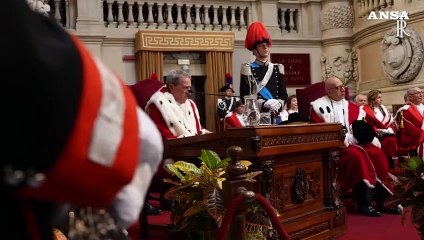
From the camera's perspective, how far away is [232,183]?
2076 mm

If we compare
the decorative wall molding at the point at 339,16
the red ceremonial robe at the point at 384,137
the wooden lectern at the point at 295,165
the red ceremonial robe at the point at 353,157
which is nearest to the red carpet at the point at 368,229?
the wooden lectern at the point at 295,165

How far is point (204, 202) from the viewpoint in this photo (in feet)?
9.91

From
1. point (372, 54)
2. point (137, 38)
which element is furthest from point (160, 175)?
point (372, 54)

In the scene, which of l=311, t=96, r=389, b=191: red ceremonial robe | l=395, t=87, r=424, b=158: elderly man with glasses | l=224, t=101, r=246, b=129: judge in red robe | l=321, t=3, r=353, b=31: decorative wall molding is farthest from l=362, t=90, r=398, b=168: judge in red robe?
l=321, t=3, r=353, b=31: decorative wall molding

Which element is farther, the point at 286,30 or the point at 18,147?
the point at 286,30

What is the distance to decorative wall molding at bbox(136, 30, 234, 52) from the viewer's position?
31.8 feet

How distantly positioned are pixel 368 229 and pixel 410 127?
234 cm

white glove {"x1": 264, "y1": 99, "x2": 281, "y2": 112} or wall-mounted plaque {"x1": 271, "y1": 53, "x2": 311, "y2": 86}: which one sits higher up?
wall-mounted plaque {"x1": 271, "y1": 53, "x2": 311, "y2": 86}

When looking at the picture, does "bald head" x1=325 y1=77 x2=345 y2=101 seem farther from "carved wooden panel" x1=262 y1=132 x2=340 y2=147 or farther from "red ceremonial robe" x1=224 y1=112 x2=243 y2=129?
"red ceremonial robe" x1=224 y1=112 x2=243 y2=129

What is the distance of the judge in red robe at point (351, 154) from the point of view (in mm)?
5043

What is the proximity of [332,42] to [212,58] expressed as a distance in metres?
2.74

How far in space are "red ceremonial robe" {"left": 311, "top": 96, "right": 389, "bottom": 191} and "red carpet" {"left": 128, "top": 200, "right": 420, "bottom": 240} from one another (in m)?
0.36

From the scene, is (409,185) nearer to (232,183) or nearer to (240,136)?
(240,136)

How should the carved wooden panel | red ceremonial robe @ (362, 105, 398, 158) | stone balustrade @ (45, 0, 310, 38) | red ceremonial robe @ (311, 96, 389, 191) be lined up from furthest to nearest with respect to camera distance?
stone balustrade @ (45, 0, 310, 38), red ceremonial robe @ (362, 105, 398, 158), red ceremonial robe @ (311, 96, 389, 191), the carved wooden panel
